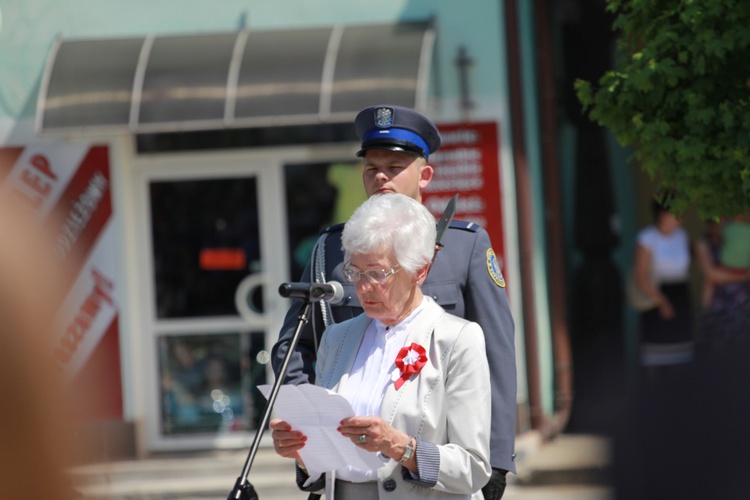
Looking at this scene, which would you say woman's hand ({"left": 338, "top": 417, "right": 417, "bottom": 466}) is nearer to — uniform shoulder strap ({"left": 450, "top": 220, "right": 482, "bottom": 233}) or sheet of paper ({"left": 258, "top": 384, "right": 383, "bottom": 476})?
sheet of paper ({"left": 258, "top": 384, "right": 383, "bottom": 476})

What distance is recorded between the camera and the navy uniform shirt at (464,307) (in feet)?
11.0

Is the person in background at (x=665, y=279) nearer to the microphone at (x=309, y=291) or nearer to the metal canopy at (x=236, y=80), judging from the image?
the metal canopy at (x=236, y=80)

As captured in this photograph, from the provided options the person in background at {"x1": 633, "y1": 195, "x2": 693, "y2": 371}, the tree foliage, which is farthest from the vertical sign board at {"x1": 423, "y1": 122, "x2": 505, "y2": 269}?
the tree foliage

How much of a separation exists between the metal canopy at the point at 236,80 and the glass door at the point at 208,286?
781 millimetres

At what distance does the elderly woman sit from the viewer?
294 cm

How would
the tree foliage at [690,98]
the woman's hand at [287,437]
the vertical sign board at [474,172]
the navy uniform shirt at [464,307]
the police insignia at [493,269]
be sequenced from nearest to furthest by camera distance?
1. the woman's hand at [287,437]
2. the navy uniform shirt at [464,307]
3. the police insignia at [493,269]
4. the tree foliage at [690,98]
5. the vertical sign board at [474,172]

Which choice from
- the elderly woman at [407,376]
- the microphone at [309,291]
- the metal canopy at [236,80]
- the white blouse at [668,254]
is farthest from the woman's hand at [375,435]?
the white blouse at [668,254]

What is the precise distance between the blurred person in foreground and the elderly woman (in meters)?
1.26

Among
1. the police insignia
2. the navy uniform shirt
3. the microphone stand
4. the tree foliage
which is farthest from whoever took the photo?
the tree foliage

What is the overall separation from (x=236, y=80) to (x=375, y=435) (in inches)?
230

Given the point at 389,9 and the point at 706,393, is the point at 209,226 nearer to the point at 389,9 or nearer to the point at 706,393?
the point at 389,9

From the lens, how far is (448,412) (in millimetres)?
2980

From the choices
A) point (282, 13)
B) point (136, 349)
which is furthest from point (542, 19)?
point (136, 349)

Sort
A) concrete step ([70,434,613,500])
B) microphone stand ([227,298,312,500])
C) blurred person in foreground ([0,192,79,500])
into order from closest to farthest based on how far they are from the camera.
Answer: blurred person in foreground ([0,192,79,500])
microphone stand ([227,298,312,500])
concrete step ([70,434,613,500])
